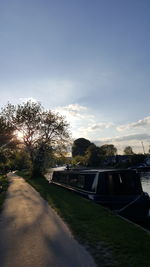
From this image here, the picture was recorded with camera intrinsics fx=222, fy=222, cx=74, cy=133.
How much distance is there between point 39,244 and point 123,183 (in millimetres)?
6419

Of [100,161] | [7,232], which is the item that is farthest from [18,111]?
[100,161]

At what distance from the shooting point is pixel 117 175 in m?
11.4

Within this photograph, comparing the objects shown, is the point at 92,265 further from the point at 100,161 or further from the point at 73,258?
the point at 100,161

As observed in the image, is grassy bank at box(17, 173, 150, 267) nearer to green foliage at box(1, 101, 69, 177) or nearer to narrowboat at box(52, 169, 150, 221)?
narrowboat at box(52, 169, 150, 221)

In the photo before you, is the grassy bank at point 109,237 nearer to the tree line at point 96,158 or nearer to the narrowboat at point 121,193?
the narrowboat at point 121,193

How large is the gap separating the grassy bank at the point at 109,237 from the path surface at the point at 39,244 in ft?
0.98

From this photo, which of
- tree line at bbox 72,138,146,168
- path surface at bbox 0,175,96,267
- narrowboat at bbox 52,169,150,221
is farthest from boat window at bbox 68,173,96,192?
tree line at bbox 72,138,146,168

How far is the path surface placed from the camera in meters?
4.75

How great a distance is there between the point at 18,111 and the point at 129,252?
35.1m

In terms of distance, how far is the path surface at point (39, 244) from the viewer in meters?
4.75

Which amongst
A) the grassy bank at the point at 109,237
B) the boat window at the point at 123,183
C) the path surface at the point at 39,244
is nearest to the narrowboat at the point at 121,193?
the boat window at the point at 123,183

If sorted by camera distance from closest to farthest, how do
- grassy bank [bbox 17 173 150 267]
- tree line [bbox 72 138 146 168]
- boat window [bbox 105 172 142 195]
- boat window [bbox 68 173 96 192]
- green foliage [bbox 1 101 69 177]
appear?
grassy bank [bbox 17 173 150 267]
boat window [bbox 105 172 142 195]
boat window [bbox 68 173 96 192]
green foliage [bbox 1 101 69 177]
tree line [bbox 72 138 146 168]

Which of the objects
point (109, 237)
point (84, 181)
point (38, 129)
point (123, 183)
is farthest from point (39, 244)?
point (38, 129)

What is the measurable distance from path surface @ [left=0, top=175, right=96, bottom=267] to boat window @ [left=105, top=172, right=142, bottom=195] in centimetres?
332
